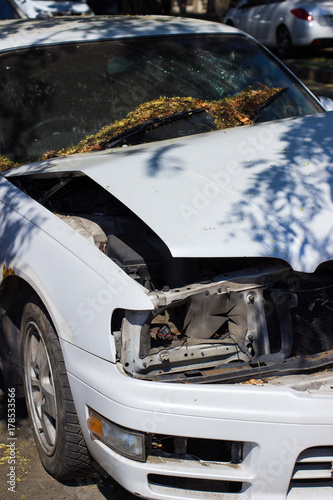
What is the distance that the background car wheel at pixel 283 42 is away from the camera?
45.2 ft

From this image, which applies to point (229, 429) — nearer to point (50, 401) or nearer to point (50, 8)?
point (50, 401)

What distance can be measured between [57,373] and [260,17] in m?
13.6

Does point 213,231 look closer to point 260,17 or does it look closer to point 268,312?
point 268,312

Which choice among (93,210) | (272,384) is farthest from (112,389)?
(93,210)

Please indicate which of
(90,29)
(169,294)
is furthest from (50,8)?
(169,294)

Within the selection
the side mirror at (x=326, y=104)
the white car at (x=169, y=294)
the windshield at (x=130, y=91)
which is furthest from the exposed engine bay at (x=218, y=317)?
the side mirror at (x=326, y=104)

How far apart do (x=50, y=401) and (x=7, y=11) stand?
10.3 meters

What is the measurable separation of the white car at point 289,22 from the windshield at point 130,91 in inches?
368

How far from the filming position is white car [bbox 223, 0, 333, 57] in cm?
1298

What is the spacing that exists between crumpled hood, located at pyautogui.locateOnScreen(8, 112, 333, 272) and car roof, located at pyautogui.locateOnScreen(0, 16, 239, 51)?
3.66 feet

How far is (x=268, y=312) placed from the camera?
2740 millimetres

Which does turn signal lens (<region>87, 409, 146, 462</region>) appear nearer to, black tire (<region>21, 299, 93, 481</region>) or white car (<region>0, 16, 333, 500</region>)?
white car (<region>0, 16, 333, 500</region>)

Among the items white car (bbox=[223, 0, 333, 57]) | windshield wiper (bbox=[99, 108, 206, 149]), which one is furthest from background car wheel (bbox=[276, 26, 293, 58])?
windshield wiper (bbox=[99, 108, 206, 149])

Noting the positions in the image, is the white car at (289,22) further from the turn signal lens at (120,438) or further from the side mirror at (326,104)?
the turn signal lens at (120,438)
